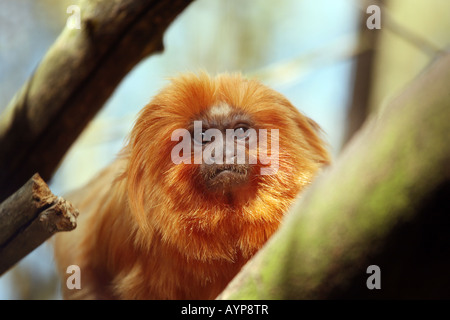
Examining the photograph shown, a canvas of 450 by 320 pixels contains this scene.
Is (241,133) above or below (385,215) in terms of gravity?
above

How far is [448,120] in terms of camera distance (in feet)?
2.49

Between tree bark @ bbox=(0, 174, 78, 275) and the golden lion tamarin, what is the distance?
13.2 inches

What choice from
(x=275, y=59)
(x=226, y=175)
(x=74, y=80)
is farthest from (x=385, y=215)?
(x=275, y=59)

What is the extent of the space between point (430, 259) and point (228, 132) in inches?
29.8

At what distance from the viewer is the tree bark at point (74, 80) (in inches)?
67.5

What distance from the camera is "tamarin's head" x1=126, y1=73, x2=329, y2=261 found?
4.75 ft

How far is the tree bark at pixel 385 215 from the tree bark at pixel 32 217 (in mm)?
578

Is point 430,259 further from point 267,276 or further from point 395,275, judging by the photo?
point 267,276

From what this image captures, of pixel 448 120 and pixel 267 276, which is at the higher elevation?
pixel 448 120

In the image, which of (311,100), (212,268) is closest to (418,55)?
(311,100)

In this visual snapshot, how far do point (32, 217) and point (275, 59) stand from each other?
2.28 meters

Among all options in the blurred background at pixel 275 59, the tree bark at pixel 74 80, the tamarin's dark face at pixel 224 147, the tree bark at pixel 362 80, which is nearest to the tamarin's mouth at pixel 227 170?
the tamarin's dark face at pixel 224 147

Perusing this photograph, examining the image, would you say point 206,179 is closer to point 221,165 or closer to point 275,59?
point 221,165

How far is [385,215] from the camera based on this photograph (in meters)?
0.83
